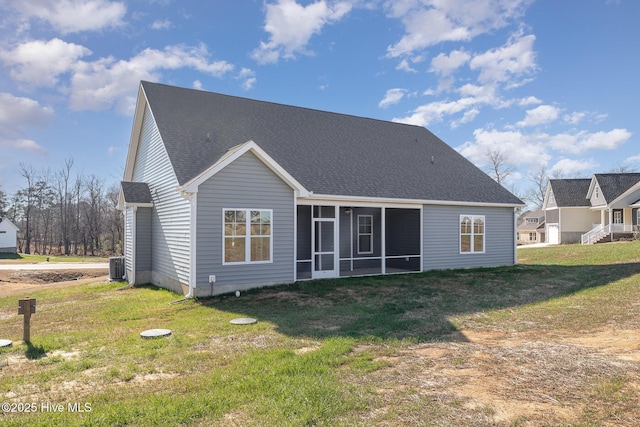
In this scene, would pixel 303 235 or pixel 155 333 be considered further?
pixel 303 235

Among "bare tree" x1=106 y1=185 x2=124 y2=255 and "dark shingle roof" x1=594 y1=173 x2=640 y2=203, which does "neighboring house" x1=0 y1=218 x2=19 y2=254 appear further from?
"dark shingle roof" x1=594 y1=173 x2=640 y2=203

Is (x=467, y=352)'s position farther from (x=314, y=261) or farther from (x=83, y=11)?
(x=83, y=11)

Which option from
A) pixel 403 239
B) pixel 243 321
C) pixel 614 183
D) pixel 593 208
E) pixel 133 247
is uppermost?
pixel 614 183

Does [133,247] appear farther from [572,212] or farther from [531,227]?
[531,227]

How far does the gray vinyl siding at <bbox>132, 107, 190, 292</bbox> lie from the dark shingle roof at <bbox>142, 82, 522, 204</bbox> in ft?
2.75

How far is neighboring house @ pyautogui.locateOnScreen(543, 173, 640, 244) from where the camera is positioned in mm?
33594

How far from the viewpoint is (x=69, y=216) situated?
5088 cm

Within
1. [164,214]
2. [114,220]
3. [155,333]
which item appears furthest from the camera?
[114,220]

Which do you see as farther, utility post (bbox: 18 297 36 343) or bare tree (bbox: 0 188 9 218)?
bare tree (bbox: 0 188 9 218)

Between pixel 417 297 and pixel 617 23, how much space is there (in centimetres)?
1248

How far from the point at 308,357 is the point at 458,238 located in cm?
1276

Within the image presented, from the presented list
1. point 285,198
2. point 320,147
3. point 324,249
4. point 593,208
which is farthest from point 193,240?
point 593,208

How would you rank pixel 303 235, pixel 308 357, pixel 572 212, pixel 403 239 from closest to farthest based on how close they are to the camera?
pixel 308 357, pixel 303 235, pixel 403 239, pixel 572 212

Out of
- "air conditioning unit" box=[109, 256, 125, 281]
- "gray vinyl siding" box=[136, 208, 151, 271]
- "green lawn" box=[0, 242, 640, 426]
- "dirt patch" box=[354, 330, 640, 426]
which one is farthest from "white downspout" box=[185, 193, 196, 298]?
"air conditioning unit" box=[109, 256, 125, 281]
